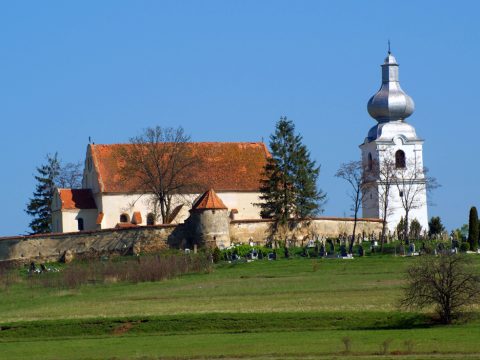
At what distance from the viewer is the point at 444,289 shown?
Result: 143 feet

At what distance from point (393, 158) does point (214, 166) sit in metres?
11.9

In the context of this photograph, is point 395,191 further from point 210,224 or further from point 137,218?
point 210,224

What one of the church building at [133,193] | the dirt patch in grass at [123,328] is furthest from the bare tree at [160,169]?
the dirt patch in grass at [123,328]

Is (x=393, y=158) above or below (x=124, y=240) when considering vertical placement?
above

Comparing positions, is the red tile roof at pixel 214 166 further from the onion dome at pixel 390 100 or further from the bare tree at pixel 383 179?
the onion dome at pixel 390 100

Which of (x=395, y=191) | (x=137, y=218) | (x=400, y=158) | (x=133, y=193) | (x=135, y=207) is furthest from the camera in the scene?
(x=400, y=158)

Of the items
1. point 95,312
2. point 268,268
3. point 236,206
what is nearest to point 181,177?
point 236,206

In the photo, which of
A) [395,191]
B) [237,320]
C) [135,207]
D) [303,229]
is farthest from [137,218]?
[237,320]

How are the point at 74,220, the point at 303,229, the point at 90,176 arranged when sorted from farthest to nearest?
the point at 90,176, the point at 74,220, the point at 303,229

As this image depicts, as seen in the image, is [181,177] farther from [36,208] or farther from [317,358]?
[317,358]

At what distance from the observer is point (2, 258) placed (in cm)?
7788

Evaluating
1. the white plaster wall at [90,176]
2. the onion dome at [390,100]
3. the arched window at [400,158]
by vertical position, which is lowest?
the white plaster wall at [90,176]

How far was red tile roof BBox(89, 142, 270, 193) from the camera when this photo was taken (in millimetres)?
83750

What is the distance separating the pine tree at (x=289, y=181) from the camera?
78938 mm
